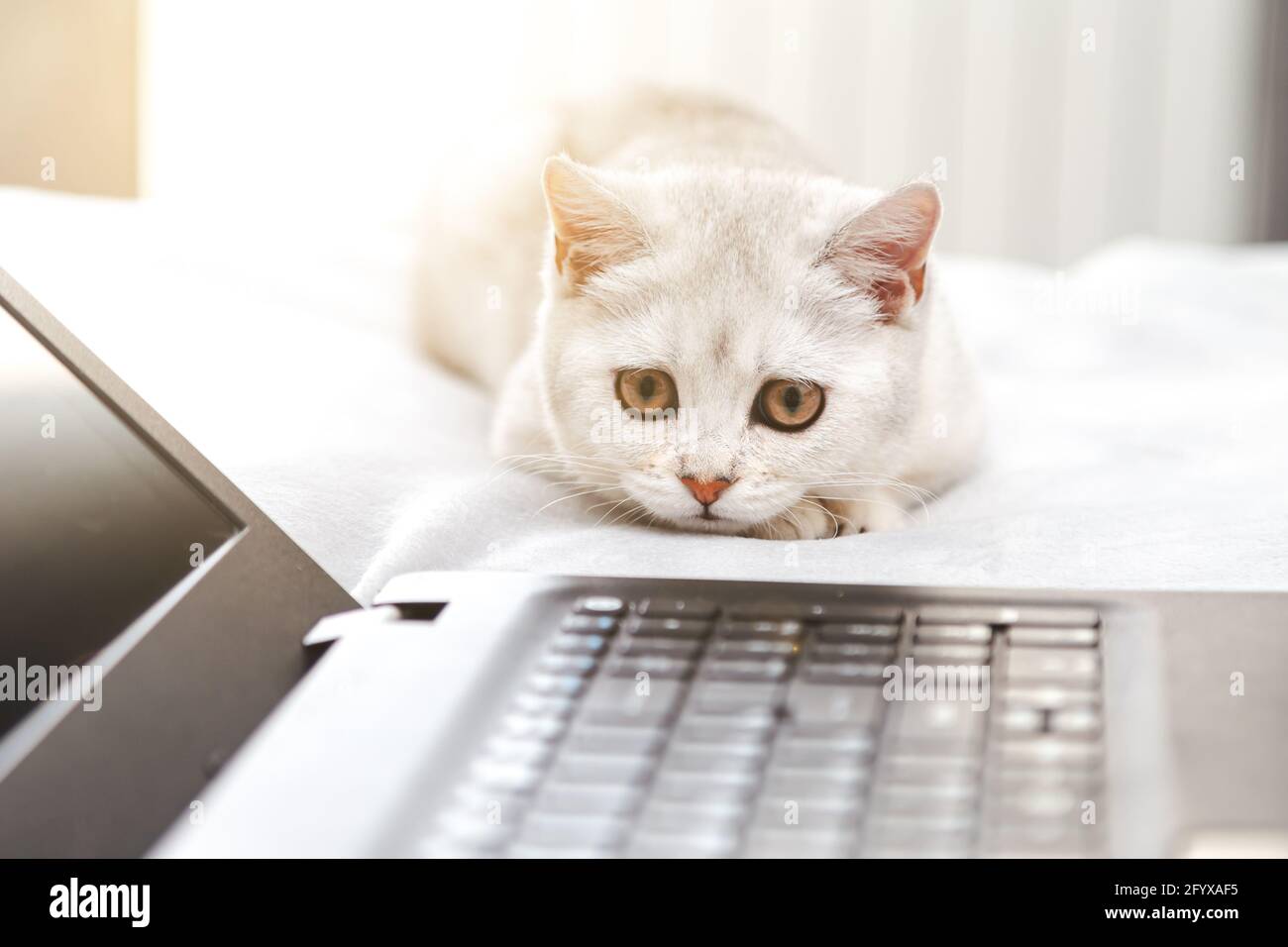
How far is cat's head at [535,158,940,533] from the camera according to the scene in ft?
3.39

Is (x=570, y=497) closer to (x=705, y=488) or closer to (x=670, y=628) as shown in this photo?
(x=705, y=488)

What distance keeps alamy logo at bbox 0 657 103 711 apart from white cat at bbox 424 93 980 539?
524mm

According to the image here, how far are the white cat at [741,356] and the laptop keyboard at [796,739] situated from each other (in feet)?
1.21

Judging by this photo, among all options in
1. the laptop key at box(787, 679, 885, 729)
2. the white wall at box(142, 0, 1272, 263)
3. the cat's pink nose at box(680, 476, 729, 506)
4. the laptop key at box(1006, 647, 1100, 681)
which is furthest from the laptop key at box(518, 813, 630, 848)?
the white wall at box(142, 0, 1272, 263)

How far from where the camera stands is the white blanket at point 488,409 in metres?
0.92

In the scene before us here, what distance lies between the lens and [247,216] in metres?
2.03

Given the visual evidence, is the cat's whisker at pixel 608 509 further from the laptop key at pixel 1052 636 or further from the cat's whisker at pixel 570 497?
the laptop key at pixel 1052 636

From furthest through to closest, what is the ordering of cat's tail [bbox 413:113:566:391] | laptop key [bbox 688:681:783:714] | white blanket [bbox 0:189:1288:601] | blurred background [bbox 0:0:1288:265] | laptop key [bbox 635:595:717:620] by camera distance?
blurred background [bbox 0:0:1288:265] < cat's tail [bbox 413:113:566:391] < white blanket [bbox 0:189:1288:601] < laptop key [bbox 635:595:717:620] < laptop key [bbox 688:681:783:714]

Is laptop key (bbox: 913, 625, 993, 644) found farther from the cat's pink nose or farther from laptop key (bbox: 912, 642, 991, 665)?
the cat's pink nose

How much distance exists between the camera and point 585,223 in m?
1.13

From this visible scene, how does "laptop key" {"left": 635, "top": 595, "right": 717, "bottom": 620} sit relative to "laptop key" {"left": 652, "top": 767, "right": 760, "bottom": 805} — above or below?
above
